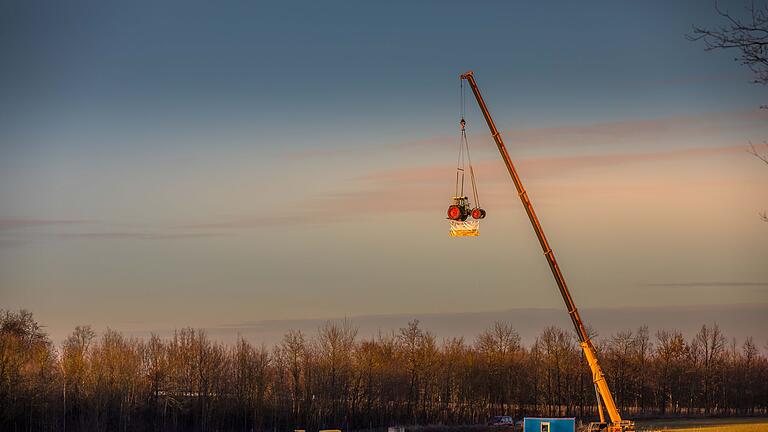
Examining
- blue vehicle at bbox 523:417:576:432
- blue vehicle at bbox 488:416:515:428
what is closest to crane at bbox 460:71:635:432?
blue vehicle at bbox 523:417:576:432

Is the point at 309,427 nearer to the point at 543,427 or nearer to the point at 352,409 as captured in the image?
the point at 352,409

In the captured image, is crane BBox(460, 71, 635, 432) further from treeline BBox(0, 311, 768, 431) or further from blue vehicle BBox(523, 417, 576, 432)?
treeline BBox(0, 311, 768, 431)

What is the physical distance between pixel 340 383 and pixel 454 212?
48.7 metres

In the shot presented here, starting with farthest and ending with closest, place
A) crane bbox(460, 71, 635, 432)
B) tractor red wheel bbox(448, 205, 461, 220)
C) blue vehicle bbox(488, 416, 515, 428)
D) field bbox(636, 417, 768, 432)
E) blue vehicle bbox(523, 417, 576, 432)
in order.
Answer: blue vehicle bbox(488, 416, 515, 428)
field bbox(636, 417, 768, 432)
blue vehicle bbox(523, 417, 576, 432)
crane bbox(460, 71, 635, 432)
tractor red wheel bbox(448, 205, 461, 220)

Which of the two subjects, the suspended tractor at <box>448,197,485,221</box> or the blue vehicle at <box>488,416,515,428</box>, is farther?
the blue vehicle at <box>488,416,515,428</box>

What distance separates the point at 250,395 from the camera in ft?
271

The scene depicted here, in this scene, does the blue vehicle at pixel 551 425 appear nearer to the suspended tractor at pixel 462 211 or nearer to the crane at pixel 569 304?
the crane at pixel 569 304

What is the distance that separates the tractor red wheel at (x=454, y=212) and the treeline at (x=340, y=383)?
130 feet

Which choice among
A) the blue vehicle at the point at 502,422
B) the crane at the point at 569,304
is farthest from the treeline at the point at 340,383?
the crane at the point at 569,304

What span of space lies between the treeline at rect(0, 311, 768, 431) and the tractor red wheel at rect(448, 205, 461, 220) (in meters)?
39.7

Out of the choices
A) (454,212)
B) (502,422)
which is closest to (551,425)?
(454,212)

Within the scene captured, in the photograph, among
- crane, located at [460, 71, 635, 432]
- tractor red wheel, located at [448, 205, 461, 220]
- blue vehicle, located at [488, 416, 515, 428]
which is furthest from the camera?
blue vehicle, located at [488, 416, 515, 428]

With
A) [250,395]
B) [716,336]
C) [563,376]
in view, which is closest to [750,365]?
[716,336]

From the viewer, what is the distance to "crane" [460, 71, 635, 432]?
5362cm
